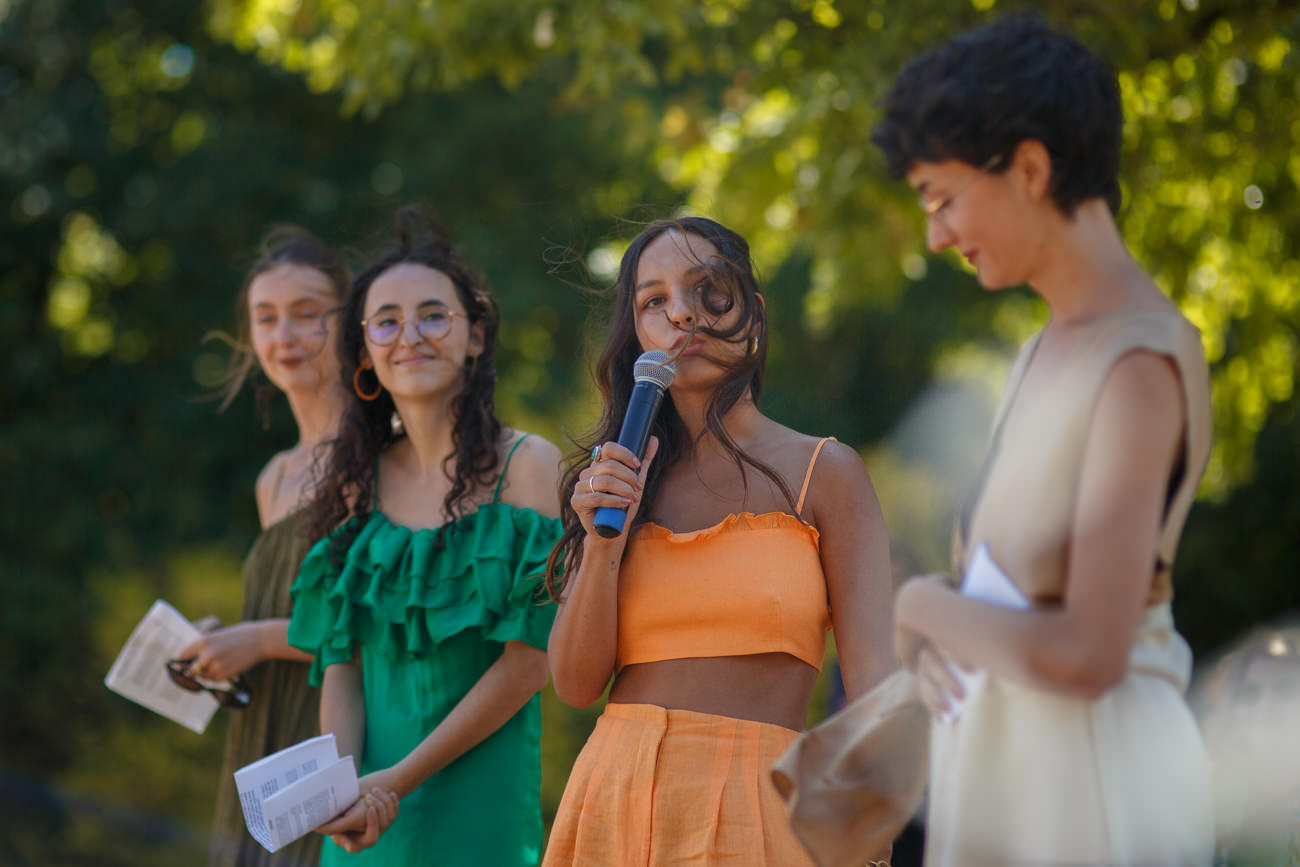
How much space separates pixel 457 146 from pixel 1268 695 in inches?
387

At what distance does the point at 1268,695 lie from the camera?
3623mm

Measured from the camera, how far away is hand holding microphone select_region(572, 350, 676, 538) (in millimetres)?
2312

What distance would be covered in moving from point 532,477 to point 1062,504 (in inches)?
79.1

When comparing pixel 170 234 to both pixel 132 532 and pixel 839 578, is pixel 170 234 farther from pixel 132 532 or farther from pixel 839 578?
pixel 839 578

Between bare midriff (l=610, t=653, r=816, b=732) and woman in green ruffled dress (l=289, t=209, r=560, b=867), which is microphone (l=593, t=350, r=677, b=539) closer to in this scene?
bare midriff (l=610, t=653, r=816, b=732)

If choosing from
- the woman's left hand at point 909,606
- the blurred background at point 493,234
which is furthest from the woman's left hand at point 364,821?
the blurred background at point 493,234

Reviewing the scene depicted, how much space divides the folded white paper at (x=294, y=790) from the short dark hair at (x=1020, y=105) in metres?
1.87

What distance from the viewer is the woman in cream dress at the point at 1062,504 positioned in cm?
163

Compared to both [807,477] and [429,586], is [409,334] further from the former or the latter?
[807,477]

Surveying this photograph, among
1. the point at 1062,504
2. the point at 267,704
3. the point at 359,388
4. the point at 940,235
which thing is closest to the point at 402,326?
the point at 359,388

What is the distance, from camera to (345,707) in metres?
3.46

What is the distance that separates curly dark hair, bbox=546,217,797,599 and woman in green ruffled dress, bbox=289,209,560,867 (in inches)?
A: 19.6

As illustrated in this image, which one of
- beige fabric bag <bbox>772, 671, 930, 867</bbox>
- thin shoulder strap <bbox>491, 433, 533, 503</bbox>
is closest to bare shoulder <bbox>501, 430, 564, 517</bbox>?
thin shoulder strap <bbox>491, 433, 533, 503</bbox>

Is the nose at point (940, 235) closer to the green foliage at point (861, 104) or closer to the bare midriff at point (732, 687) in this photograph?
the bare midriff at point (732, 687)
